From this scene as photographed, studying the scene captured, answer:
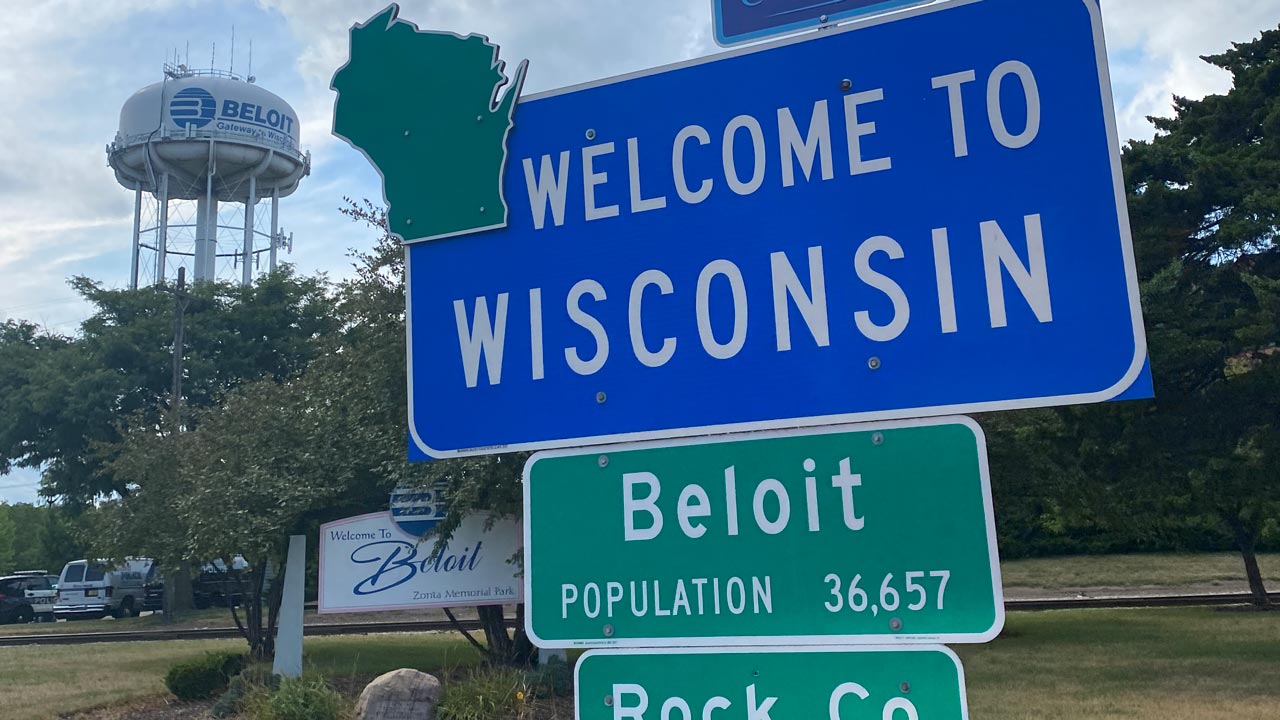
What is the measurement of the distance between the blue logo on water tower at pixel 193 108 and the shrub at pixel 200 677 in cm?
3691

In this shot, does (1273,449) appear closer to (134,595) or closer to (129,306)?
(134,595)

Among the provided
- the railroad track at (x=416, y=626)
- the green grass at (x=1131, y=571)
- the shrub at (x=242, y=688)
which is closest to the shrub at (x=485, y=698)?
the shrub at (x=242, y=688)

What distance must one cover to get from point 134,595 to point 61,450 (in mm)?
5077

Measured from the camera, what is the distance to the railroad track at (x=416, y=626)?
19.8m

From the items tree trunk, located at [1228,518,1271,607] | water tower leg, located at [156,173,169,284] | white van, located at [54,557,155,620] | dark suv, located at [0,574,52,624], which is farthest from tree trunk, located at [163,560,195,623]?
tree trunk, located at [1228,518,1271,607]

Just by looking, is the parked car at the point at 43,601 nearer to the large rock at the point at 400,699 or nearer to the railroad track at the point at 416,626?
the railroad track at the point at 416,626

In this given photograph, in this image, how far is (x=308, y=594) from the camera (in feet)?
110

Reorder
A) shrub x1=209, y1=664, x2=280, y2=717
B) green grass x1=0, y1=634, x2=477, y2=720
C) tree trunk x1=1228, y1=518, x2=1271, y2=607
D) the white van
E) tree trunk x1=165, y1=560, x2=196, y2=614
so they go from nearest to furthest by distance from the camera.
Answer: shrub x1=209, y1=664, x2=280, y2=717
green grass x1=0, y1=634, x2=477, y2=720
tree trunk x1=1228, y1=518, x2=1271, y2=607
the white van
tree trunk x1=165, y1=560, x2=196, y2=614

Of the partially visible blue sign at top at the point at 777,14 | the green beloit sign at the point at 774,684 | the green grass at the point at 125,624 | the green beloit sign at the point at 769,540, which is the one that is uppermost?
the partially visible blue sign at top at the point at 777,14

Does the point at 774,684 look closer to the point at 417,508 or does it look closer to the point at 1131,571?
the point at 417,508

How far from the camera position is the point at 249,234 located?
48125mm

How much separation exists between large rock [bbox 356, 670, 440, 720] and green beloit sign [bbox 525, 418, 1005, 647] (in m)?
8.94

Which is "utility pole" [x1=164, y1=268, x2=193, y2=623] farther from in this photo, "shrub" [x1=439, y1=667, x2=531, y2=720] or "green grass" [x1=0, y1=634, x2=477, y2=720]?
"shrub" [x1=439, y1=667, x2=531, y2=720]

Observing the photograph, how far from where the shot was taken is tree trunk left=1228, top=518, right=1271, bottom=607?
1844 cm
